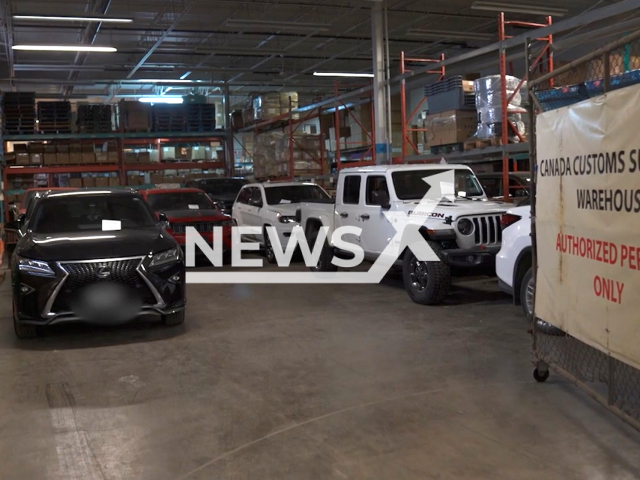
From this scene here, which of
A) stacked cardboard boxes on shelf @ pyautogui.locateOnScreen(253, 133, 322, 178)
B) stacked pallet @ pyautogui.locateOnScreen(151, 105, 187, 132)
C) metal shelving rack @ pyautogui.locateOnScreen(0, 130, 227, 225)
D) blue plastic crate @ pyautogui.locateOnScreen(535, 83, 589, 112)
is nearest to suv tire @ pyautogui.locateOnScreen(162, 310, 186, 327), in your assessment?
blue plastic crate @ pyautogui.locateOnScreen(535, 83, 589, 112)

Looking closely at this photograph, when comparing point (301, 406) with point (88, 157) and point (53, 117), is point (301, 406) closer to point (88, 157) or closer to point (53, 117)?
point (88, 157)

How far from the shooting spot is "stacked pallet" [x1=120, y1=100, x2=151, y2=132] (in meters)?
21.8

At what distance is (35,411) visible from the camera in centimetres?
519

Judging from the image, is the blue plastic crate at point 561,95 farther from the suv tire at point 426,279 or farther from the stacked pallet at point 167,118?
the stacked pallet at point 167,118

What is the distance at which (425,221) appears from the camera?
353 inches

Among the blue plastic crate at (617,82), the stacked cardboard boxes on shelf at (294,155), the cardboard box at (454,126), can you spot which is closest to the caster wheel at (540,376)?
the blue plastic crate at (617,82)

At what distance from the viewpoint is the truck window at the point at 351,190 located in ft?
34.9

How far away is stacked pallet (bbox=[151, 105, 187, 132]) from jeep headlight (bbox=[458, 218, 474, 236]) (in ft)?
50.3

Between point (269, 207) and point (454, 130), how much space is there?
14.0 feet

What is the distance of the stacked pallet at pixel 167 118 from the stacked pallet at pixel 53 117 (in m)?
2.65

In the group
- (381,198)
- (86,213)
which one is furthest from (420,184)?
(86,213)

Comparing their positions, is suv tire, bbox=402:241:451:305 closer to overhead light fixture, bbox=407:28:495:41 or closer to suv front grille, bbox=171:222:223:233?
suv front grille, bbox=171:222:223:233

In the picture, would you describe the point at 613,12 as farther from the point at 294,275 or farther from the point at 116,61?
the point at 116,61

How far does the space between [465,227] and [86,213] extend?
471cm
